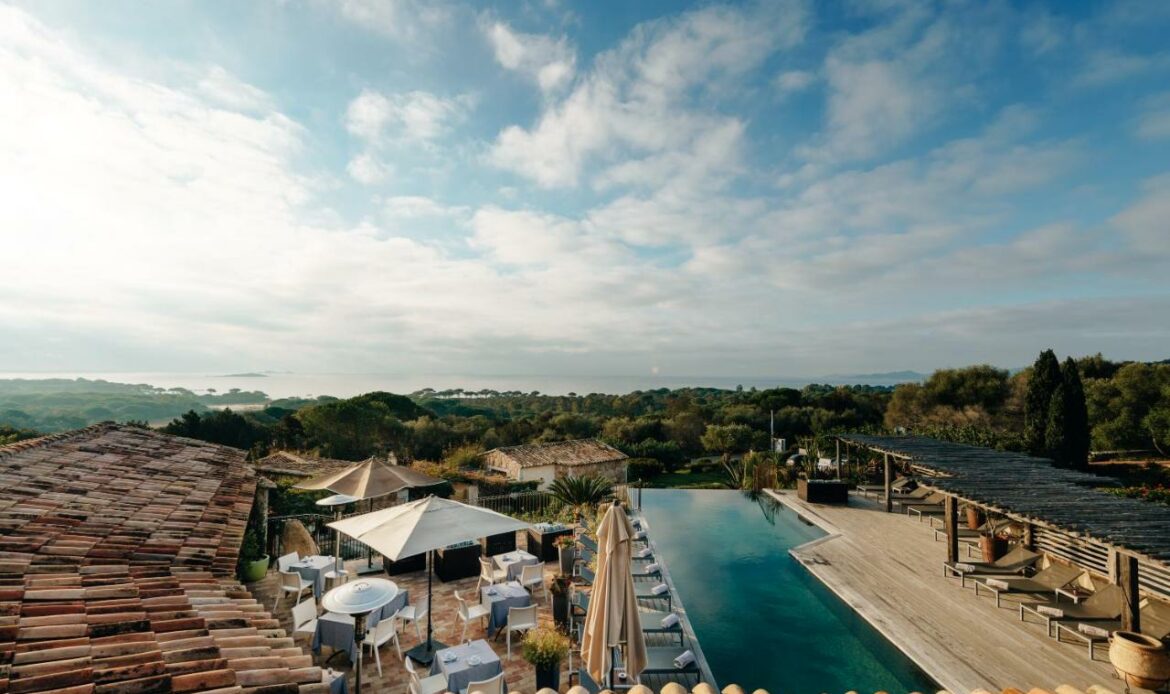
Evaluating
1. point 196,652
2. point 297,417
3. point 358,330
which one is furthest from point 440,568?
point 297,417

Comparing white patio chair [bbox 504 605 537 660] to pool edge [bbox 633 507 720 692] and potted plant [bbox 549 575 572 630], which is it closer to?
potted plant [bbox 549 575 572 630]

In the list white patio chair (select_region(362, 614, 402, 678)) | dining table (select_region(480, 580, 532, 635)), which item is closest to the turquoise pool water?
dining table (select_region(480, 580, 532, 635))

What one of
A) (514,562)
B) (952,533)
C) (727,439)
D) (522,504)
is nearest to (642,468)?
(727,439)

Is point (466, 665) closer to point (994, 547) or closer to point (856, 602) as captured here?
point (856, 602)

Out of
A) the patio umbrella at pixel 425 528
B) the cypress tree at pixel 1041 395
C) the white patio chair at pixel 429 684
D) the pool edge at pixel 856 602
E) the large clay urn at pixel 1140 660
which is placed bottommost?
the pool edge at pixel 856 602

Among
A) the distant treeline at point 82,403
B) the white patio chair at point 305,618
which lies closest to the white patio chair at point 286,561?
the white patio chair at point 305,618

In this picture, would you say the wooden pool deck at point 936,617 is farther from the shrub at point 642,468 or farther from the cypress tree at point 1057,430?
the cypress tree at point 1057,430
